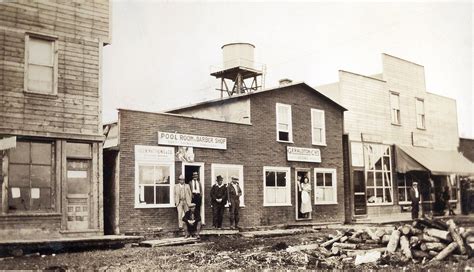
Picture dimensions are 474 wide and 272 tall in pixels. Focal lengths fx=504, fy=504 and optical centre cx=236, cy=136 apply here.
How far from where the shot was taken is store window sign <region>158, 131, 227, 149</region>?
55.6ft

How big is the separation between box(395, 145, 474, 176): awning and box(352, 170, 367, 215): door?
9.59 ft

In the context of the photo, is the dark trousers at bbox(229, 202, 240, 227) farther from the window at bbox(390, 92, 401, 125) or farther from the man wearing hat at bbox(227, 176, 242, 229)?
the window at bbox(390, 92, 401, 125)

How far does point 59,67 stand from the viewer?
14.3 meters


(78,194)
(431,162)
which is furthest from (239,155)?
(431,162)

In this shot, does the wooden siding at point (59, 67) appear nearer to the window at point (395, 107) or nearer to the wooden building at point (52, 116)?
the wooden building at point (52, 116)

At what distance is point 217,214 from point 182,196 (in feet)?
6.46

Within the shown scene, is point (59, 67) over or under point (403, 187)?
over

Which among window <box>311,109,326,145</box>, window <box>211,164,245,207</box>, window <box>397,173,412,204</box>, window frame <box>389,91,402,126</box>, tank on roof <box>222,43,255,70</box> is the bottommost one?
window <box>397,173,412,204</box>

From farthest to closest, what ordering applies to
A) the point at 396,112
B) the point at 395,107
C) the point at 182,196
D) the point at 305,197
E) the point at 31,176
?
the point at 396,112
the point at 395,107
the point at 305,197
the point at 182,196
the point at 31,176

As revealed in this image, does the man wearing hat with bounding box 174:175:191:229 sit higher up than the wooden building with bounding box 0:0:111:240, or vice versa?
the wooden building with bounding box 0:0:111:240

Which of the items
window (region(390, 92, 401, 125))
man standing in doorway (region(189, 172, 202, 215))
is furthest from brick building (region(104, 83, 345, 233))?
window (region(390, 92, 401, 125))

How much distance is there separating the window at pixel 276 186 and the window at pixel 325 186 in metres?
1.88

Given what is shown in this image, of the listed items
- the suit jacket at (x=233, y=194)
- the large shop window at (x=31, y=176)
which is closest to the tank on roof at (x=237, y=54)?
the suit jacket at (x=233, y=194)

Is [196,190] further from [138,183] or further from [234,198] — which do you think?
[138,183]
